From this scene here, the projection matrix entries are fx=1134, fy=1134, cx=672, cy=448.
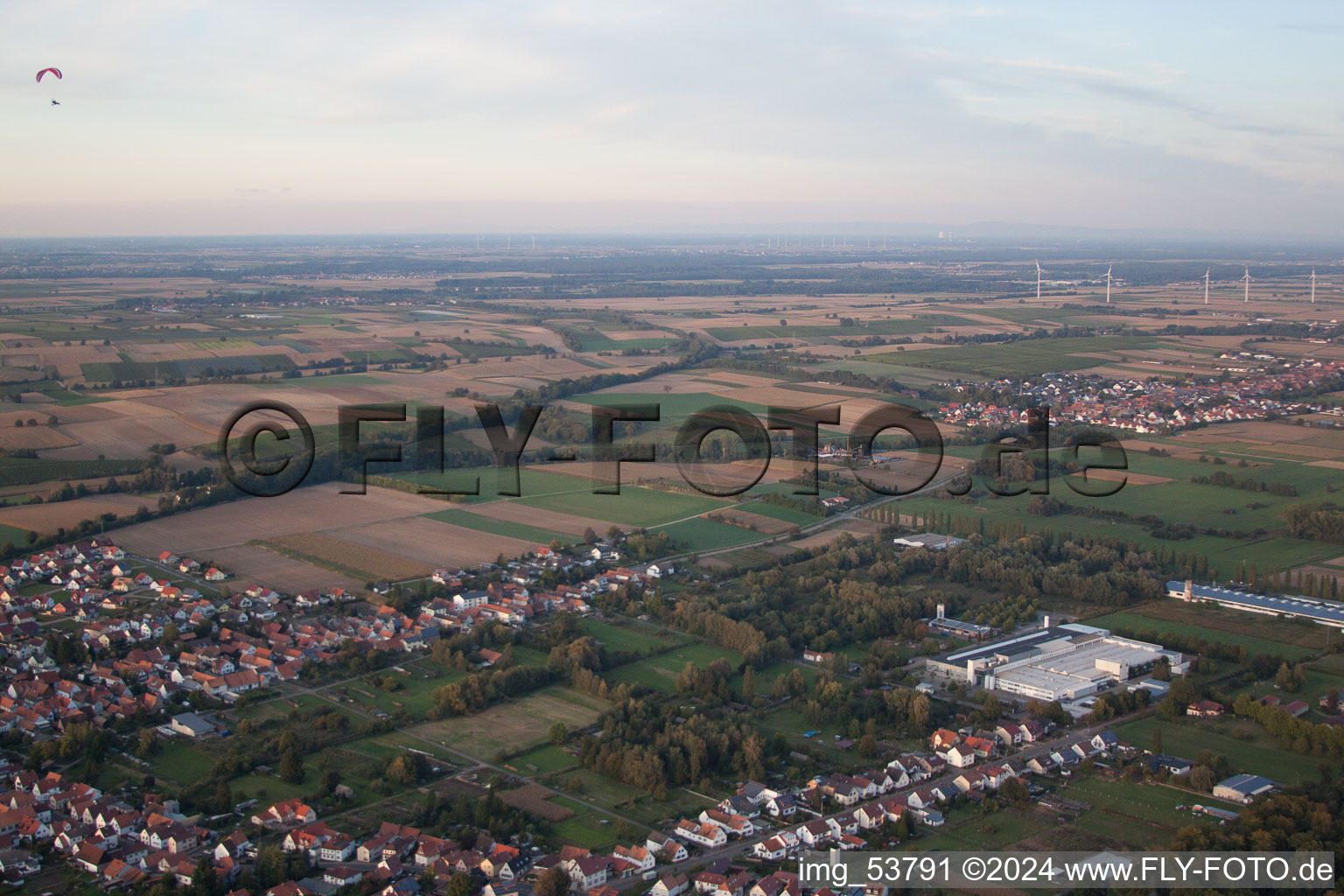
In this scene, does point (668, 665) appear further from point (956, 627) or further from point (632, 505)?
point (632, 505)

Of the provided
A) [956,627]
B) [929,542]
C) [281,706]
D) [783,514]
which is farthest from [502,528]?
[956,627]

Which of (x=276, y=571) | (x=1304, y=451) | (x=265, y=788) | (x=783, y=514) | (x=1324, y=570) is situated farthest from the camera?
(x=1304, y=451)

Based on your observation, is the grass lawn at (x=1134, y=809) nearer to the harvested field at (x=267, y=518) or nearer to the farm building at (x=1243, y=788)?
the farm building at (x=1243, y=788)

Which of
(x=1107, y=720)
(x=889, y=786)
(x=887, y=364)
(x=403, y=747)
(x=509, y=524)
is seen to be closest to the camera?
(x=889, y=786)

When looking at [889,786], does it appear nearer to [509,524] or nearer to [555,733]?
[555,733]

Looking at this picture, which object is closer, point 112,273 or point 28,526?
point 28,526

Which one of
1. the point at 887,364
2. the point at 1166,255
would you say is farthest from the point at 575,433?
the point at 1166,255
